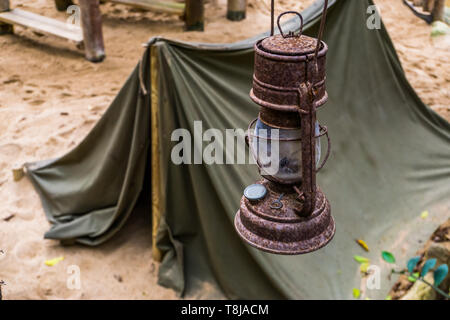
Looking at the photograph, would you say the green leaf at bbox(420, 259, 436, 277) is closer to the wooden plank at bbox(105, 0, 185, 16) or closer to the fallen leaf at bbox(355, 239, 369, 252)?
the fallen leaf at bbox(355, 239, 369, 252)

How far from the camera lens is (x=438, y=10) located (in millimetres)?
7719

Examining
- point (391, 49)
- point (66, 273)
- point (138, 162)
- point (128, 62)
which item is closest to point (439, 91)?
point (391, 49)

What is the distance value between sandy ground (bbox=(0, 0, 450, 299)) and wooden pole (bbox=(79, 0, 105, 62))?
0.13m

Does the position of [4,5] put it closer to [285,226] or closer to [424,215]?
[424,215]

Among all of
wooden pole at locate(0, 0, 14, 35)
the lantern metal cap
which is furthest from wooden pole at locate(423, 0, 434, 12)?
the lantern metal cap

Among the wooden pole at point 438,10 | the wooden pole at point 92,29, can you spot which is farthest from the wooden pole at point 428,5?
the wooden pole at point 92,29

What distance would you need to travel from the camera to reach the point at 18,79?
588 cm

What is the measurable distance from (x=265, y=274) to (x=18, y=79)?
3787mm

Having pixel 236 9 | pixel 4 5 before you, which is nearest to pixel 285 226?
pixel 236 9

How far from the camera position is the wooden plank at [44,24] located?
620cm

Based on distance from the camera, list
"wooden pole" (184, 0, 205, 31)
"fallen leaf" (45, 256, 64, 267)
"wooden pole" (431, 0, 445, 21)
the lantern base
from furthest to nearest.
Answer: "wooden pole" (431, 0, 445, 21)
"wooden pole" (184, 0, 205, 31)
"fallen leaf" (45, 256, 64, 267)
the lantern base

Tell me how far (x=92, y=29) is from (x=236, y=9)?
1.99 metres

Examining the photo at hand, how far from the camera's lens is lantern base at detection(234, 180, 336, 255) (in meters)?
1.33

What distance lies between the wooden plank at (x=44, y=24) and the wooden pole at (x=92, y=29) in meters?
0.11
